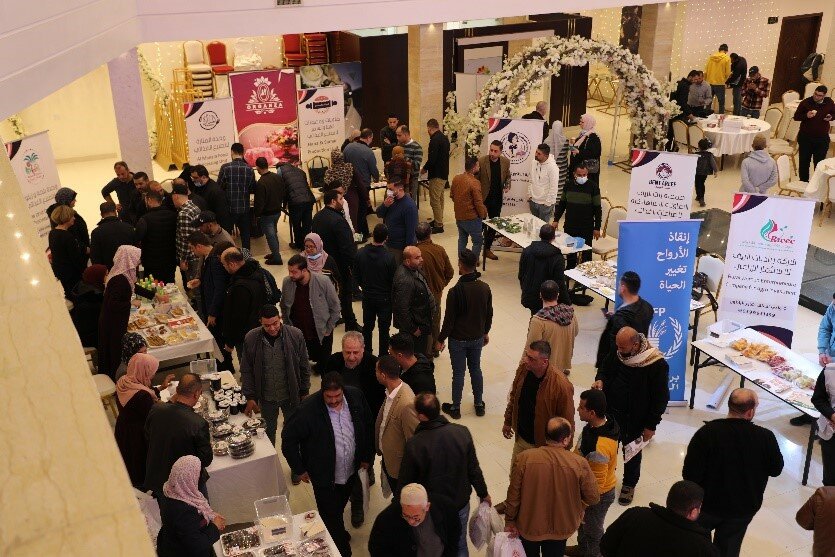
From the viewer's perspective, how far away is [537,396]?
18.5ft

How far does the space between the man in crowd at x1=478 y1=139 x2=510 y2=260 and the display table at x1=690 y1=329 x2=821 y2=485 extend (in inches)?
144

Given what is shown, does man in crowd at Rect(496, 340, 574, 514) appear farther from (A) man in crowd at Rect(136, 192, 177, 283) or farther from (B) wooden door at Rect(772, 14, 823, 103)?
(B) wooden door at Rect(772, 14, 823, 103)

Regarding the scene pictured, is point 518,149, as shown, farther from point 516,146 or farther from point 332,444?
point 332,444

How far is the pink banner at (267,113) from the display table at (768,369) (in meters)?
6.53

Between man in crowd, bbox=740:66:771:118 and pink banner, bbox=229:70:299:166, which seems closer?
pink banner, bbox=229:70:299:166

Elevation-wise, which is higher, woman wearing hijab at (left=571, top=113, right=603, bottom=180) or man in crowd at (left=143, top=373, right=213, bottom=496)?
woman wearing hijab at (left=571, top=113, right=603, bottom=180)

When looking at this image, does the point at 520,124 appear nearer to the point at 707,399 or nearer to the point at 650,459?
the point at 707,399

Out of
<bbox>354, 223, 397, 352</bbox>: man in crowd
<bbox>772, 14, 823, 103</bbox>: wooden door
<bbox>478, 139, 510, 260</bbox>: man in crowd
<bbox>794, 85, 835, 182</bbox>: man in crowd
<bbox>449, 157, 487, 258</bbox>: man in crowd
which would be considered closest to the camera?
<bbox>354, 223, 397, 352</bbox>: man in crowd

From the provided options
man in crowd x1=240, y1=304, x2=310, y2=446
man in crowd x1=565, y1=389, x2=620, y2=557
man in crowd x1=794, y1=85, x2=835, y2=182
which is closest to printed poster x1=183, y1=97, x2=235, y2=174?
man in crowd x1=240, y1=304, x2=310, y2=446

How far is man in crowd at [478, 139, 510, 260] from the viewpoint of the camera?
419 inches

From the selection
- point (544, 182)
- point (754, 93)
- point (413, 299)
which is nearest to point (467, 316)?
point (413, 299)

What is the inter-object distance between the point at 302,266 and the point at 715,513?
3.65m

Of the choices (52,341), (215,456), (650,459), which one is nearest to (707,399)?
(650,459)

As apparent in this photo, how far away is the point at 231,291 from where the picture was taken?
709cm
